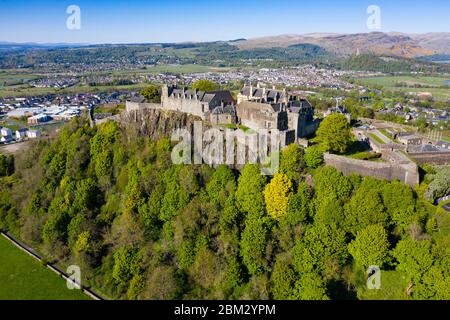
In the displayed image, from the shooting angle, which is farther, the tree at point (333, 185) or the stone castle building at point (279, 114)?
the stone castle building at point (279, 114)

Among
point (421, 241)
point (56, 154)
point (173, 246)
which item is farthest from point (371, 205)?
point (56, 154)

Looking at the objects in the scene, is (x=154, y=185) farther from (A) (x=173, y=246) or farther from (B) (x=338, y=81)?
(B) (x=338, y=81)

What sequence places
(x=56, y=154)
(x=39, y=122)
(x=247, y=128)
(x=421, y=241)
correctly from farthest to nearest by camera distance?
1. (x=39, y=122)
2. (x=56, y=154)
3. (x=247, y=128)
4. (x=421, y=241)

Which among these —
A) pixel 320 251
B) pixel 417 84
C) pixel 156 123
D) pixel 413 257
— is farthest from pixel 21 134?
pixel 417 84

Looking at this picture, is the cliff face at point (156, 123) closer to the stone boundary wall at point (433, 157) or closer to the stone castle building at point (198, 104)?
the stone castle building at point (198, 104)

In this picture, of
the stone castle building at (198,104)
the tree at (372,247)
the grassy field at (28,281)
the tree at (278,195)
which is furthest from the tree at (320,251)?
the stone castle building at (198,104)

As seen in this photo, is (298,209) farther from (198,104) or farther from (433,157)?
(198,104)
